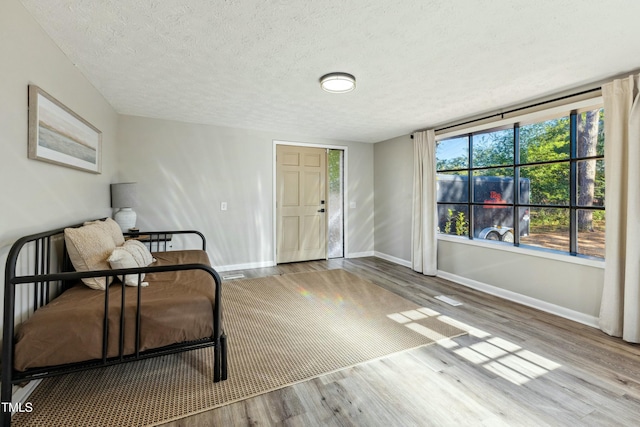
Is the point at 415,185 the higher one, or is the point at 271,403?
the point at 415,185

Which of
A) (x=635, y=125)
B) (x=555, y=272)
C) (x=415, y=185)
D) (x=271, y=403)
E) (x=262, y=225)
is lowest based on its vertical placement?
(x=271, y=403)

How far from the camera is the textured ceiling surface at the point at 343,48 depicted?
65.6 inches

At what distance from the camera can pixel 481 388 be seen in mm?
1769

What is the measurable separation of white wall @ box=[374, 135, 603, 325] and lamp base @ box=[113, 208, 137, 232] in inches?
154

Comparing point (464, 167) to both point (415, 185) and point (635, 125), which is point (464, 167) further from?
point (635, 125)

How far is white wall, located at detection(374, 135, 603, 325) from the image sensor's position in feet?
9.00

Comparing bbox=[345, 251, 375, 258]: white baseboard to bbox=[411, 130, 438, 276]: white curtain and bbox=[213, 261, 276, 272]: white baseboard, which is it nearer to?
bbox=[411, 130, 438, 276]: white curtain

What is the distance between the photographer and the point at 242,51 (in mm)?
2117

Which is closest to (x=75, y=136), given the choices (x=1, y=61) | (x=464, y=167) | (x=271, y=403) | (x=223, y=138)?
(x=1, y=61)

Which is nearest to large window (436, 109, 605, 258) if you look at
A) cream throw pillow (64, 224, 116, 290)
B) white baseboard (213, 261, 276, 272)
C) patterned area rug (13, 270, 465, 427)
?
patterned area rug (13, 270, 465, 427)

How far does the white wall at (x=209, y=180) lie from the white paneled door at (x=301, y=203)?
19 cm

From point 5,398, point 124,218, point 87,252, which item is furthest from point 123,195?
point 5,398

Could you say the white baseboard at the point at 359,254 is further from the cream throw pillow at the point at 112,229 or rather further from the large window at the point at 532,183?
the cream throw pillow at the point at 112,229

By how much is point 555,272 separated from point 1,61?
442 centimetres
